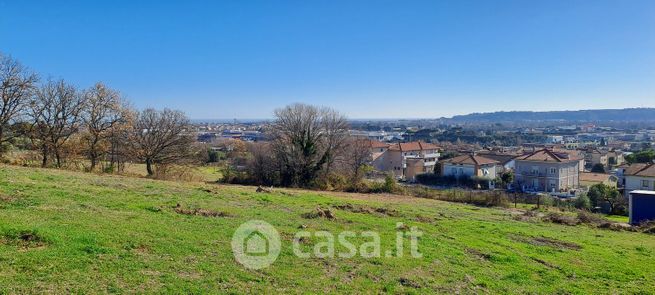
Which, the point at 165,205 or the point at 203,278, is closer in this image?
the point at 203,278

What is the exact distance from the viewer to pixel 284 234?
9695 millimetres

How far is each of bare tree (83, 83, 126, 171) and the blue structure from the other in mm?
30368

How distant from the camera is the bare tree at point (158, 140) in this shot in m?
30.2

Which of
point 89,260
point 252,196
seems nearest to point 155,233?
point 89,260

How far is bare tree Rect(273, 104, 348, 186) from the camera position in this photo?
31.1 meters

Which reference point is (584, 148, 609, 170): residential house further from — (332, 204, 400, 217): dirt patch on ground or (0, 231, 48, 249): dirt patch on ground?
(0, 231, 48, 249): dirt patch on ground

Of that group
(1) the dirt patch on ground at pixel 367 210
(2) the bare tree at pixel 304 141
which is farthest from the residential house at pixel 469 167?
(1) the dirt patch on ground at pixel 367 210

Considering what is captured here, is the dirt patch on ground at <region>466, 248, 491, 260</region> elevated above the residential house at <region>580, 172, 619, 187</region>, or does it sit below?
above

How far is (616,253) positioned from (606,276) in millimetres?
3390

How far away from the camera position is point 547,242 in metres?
12.2

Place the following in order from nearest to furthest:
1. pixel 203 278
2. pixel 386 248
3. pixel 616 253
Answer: pixel 203 278, pixel 386 248, pixel 616 253

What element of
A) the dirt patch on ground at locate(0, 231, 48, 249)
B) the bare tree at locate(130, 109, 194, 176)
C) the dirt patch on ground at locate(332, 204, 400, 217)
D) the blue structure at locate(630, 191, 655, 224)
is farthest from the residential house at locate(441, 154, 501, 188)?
the dirt patch on ground at locate(0, 231, 48, 249)

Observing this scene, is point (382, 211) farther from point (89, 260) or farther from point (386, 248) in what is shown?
point (89, 260)

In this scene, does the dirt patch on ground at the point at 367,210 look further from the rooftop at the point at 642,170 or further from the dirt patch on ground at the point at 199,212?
the rooftop at the point at 642,170
